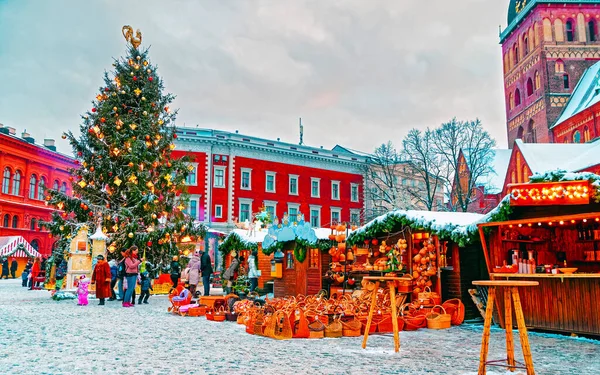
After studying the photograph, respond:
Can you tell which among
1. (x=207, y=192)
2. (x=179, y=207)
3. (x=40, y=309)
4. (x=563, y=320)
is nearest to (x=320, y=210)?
(x=207, y=192)

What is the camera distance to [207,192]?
42.5 metres

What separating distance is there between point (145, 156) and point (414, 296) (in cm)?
1289

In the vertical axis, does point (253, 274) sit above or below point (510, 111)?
below

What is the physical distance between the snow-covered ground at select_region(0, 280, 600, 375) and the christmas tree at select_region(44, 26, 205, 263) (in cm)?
945

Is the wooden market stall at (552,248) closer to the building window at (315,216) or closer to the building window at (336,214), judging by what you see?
the building window at (315,216)

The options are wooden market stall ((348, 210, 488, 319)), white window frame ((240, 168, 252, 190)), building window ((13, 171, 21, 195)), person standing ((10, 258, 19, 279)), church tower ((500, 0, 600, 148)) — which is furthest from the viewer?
building window ((13, 171, 21, 195))

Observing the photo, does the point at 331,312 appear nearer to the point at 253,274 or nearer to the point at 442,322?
the point at 442,322

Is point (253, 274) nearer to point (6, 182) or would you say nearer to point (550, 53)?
point (6, 182)

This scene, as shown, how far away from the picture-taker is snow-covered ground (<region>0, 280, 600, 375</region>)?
21.1 ft

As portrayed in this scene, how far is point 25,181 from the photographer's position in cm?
4625

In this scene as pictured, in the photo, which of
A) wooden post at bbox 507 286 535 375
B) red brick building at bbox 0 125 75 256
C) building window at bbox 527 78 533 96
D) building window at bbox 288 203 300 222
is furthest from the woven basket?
building window at bbox 527 78 533 96

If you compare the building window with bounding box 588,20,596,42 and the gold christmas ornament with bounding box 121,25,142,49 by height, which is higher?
the building window with bounding box 588,20,596,42

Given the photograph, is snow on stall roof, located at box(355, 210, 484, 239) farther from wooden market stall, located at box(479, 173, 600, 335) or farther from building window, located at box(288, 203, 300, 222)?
building window, located at box(288, 203, 300, 222)

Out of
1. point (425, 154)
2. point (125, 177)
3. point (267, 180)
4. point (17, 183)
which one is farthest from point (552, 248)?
point (17, 183)
